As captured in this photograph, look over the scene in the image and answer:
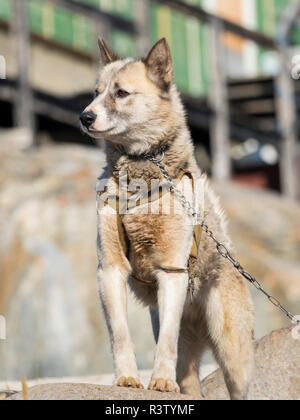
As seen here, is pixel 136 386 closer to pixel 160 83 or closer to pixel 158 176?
pixel 158 176

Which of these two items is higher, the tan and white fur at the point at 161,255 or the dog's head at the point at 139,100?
the dog's head at the point at 139,100

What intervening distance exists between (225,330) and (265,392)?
63cm

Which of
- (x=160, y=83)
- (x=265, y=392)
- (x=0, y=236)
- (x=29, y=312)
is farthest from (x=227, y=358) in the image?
(x=0, y=236)

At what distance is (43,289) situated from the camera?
31.5 feet

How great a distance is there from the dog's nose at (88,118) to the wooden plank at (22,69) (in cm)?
920

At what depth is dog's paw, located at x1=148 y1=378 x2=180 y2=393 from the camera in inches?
152

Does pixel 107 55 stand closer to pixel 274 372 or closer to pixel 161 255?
pixel 161 255

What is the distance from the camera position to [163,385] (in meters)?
3.86

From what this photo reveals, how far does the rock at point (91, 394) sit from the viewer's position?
3756mm

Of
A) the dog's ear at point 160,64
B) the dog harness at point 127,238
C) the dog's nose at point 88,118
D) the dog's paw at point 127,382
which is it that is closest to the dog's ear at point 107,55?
the dog's ear at point 160,64

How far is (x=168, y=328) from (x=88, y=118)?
47.9 inches

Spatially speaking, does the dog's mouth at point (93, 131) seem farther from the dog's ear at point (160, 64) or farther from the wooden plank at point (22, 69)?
the wooden plank at point (22, 69)

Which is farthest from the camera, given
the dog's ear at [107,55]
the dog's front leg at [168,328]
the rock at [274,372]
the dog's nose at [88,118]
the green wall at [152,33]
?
the green wall at [152,33]
